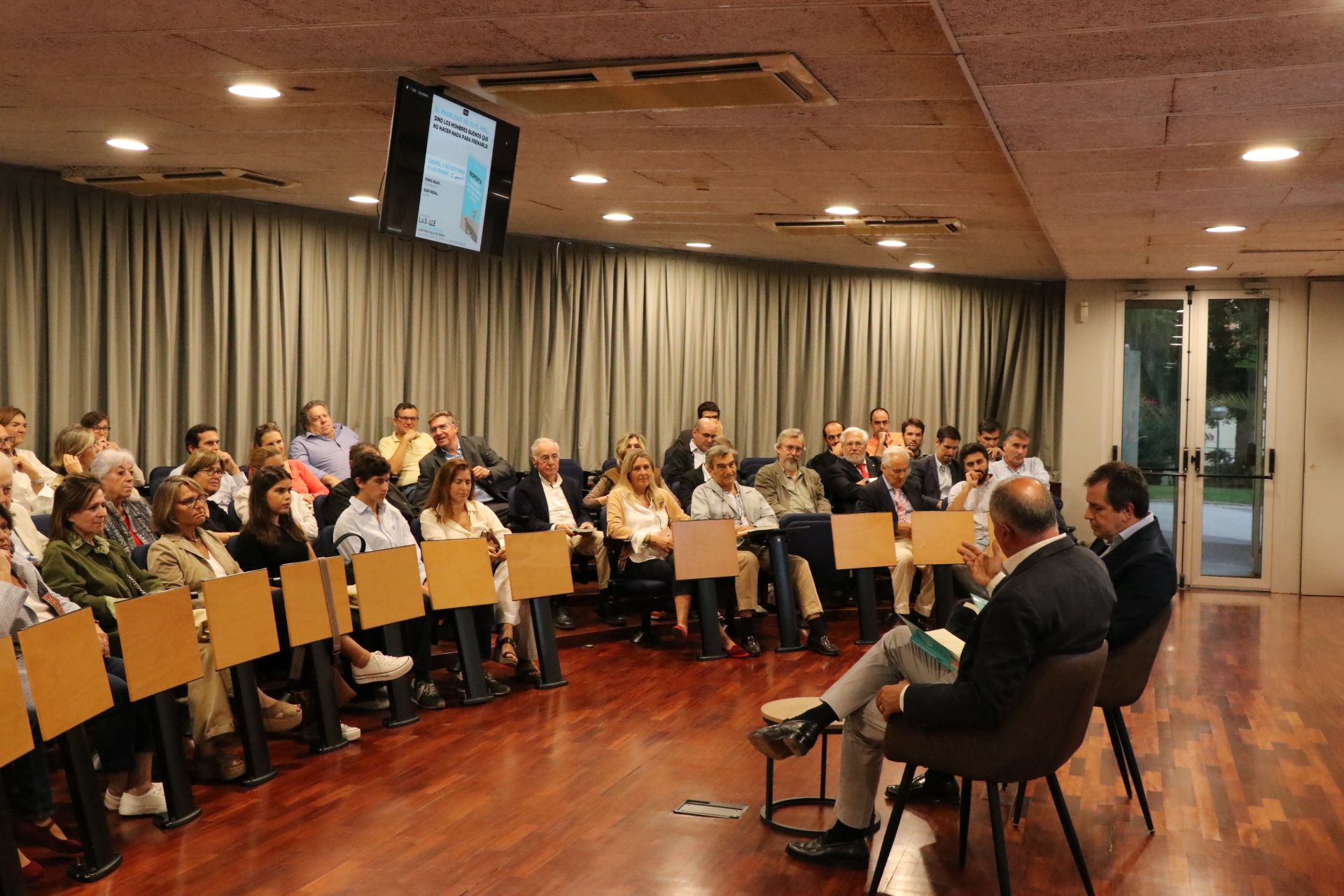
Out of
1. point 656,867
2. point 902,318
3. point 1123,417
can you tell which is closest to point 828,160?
point 656,867

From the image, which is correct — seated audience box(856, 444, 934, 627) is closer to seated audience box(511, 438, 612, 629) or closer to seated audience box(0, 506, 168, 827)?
seated audience box(511, 438, 612, 629)

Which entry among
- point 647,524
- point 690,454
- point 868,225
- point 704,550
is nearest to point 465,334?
point 690,454

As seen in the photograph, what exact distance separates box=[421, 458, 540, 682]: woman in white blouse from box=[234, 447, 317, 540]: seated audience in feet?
2.16

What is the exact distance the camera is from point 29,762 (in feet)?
12.6

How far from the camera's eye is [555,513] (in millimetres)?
7965

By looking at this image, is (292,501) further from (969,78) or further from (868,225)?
(868,225)

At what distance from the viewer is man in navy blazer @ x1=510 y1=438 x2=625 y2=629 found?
7.75 m

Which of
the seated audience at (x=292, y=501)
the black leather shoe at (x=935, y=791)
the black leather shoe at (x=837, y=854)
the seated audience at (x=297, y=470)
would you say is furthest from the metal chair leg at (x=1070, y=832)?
the seated audience at (x=297, y=470)

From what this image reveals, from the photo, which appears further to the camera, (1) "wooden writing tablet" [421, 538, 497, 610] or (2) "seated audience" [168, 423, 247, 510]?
(2) "seated audience" [168, 423, 247, 510]

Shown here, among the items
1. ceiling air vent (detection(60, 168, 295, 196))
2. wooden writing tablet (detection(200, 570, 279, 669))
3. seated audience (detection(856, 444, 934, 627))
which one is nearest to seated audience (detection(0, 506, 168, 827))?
wooden writing tablet (detection(200, 570, 279, 669))

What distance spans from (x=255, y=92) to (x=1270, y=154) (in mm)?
4159

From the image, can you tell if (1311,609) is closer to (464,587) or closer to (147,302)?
(464,587)

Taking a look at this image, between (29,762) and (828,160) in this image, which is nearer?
(29,762)

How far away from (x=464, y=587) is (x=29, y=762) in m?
2.40
